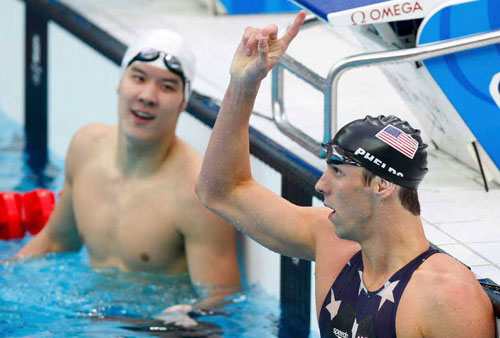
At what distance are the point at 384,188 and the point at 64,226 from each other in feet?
6.94

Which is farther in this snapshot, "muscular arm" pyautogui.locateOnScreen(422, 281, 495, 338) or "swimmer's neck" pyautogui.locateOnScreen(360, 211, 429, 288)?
"swimmer's neck" pyautogui.locateOnScreen(360, 211, 429, 288)

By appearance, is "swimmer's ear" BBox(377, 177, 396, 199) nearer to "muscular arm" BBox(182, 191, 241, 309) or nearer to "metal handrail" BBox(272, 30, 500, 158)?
"metal handrail" BBox(272, 30, 500, 158)

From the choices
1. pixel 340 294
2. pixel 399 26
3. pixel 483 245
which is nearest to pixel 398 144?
pixel 340 294

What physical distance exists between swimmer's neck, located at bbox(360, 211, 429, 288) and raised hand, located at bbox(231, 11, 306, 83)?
0.45 m

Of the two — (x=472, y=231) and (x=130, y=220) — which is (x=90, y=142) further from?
(x=472, y=231)

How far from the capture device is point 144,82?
382cm

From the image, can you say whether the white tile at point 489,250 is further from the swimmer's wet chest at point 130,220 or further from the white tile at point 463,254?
the swimmer's wet chest at point 130,220

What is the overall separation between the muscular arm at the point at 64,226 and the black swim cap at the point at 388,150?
1.95 meters

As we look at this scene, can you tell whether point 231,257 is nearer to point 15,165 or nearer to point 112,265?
point 112,265

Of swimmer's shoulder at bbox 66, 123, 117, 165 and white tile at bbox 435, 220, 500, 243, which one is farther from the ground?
swimmer's shoulder at bbox 66, 123, 117, 165

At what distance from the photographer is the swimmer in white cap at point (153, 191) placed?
3703 millimetres

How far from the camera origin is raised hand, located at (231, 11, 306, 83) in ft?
8.13

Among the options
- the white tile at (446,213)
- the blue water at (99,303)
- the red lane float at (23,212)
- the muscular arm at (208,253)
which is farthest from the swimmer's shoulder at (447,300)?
the red lane float at (23,212)

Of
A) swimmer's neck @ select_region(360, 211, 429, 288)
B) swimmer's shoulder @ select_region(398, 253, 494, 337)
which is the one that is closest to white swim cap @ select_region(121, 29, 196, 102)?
swimmer's neck @ select_region(360, 211, 429, 288)
